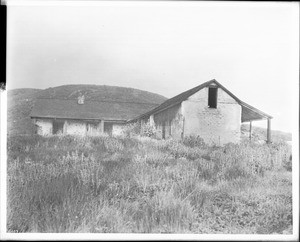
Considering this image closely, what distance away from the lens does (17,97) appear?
6.80m

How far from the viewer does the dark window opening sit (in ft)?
23.7

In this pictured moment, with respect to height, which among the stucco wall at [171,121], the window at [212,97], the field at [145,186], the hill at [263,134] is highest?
the window at [212,97]

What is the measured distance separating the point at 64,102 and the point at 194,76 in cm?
284

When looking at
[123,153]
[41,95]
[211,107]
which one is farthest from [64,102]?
[211,107]

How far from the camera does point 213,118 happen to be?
28.1ft

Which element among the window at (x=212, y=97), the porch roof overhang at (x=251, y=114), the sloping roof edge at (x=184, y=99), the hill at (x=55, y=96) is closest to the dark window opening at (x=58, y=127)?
the hill at (x=55, y=96)

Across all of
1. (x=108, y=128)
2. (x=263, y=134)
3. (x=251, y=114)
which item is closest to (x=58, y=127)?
(x=108, y=128)

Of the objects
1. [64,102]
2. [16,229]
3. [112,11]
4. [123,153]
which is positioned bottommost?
[16,229]

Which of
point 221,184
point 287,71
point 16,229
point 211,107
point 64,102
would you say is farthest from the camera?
point 211,107

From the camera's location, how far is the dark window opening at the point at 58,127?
7.22m

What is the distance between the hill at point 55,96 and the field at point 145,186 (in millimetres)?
331

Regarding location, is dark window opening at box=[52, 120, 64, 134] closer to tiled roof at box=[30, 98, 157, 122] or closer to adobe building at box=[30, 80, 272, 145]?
adobe building at box=[30, 80, 272, 145]

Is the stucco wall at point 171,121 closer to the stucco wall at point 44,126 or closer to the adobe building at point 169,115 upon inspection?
the adobe building at point 169,115

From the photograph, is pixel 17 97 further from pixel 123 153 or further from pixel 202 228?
pixel 202 228
